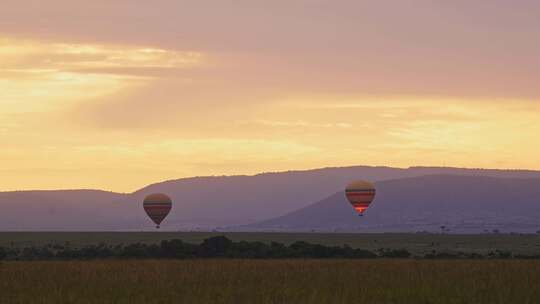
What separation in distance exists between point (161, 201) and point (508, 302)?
357 feet

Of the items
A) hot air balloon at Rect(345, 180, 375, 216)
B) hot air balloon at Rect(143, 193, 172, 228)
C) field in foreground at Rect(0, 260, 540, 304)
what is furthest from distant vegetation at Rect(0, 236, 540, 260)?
hot air balloon at Rect(143, 193, 172, 228)

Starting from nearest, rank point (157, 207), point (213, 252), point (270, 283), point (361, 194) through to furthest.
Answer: point (270, 283), point (213, 252), point (361, 194), point (157, 207)

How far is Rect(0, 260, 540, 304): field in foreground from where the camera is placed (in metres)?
34.5

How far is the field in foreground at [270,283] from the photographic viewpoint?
34.5m

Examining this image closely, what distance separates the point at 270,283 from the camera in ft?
136

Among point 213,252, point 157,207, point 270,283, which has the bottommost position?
point 270,283

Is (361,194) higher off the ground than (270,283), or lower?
higher

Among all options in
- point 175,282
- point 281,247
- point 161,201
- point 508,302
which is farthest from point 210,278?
point 161,201

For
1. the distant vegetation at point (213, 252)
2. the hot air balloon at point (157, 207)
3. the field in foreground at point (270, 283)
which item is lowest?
the field in foreground at point (270, 283)

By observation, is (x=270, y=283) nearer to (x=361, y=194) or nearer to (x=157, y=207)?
(x=361, y=194)

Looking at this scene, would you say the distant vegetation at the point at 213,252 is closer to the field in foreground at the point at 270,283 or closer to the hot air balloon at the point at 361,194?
the field in foreground at the point at 270,283

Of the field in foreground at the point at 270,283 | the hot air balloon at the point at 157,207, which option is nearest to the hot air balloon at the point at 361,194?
the hot air balloon at the point at 157,207

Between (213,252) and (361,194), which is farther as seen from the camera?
(361,194)

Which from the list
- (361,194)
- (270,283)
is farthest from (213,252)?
(361,194)
